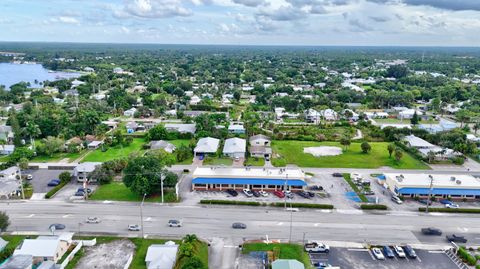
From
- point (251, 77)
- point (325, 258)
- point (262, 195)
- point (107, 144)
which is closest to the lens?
point (325, 258)

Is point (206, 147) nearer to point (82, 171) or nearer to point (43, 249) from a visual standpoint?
point (82, 171)

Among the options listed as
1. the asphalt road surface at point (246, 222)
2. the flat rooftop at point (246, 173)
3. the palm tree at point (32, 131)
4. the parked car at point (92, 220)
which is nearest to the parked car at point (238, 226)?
the asphalt road surface at point (246, 222)

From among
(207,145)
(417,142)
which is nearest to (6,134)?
(207,145)

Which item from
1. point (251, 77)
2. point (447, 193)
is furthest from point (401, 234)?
point (251, 77)

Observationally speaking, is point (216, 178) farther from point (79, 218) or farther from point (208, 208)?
point (79, 218)

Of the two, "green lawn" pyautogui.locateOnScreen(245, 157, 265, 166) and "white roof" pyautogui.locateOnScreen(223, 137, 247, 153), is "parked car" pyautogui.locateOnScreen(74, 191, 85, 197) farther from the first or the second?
"green lawn" pyautogui.locateOnScreen(245, 157, 265, 166)

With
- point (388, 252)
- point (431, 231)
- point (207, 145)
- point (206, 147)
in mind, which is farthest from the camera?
point (207, 145)
